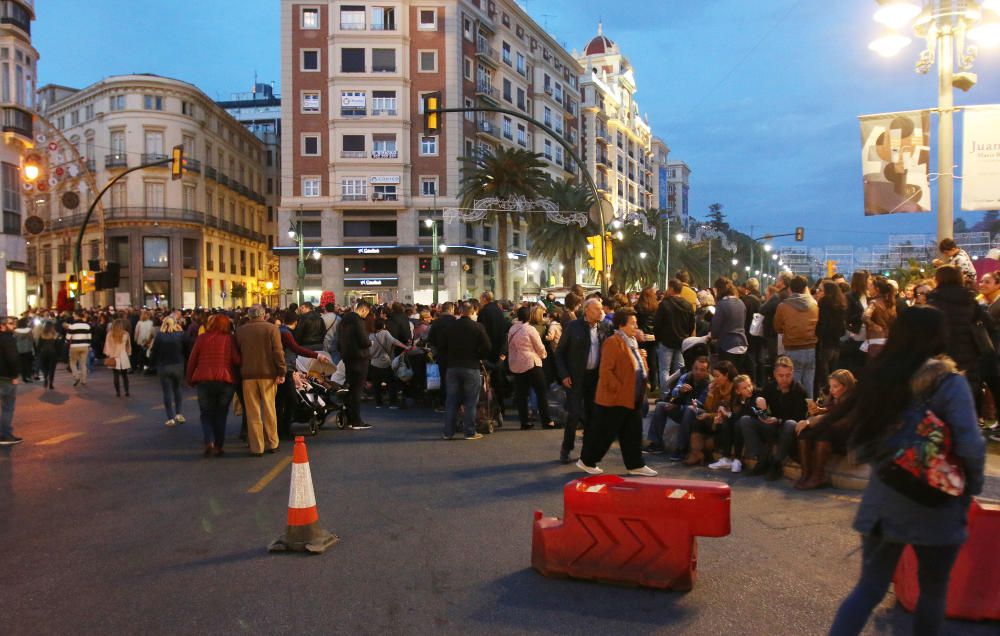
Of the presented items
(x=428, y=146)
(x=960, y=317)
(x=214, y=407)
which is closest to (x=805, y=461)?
(x=960, y=317)

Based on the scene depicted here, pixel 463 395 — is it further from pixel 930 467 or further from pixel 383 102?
pixel 383 102

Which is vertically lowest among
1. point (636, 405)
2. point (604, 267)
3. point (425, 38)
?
point (636, 405)

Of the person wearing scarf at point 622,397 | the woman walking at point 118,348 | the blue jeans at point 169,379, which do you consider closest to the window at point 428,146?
the woman walking at point 118,348

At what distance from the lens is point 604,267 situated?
20922 mm

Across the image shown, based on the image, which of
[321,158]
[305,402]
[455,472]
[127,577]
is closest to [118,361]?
[305,402]

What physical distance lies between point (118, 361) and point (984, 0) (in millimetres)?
17098

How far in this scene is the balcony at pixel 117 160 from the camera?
5841 centimetres

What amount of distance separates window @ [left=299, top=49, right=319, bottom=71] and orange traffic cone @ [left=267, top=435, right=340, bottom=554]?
173 feet

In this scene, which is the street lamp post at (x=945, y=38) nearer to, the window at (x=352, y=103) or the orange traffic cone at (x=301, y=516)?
the orange traffic cone at (x=301, y=516)

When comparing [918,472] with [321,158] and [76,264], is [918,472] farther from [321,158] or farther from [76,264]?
[321,158]

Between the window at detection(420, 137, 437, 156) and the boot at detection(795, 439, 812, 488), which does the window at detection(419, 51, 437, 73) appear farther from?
the boot at detection(795, 439, 812, 488)

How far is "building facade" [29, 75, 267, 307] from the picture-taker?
58.6 m

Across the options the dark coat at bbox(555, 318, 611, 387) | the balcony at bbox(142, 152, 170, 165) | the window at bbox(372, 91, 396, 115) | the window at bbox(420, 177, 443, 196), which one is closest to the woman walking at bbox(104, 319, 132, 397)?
the dark coat at bbox(555, 318, 611, 387)

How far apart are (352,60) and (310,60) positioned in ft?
9.55
